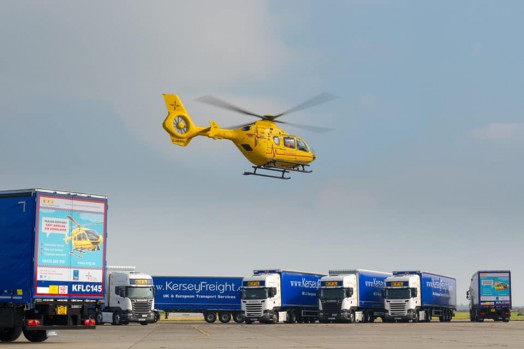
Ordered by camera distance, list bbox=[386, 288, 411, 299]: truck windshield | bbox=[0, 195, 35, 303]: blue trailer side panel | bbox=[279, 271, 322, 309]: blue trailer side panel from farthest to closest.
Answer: bbox=[386, 288, 411, 299]: truck windshield
bbox=[279, 271, 322, 309]: blue trailer side panel
bbox=[0, 195, 35, 303]: blue trailer side panel

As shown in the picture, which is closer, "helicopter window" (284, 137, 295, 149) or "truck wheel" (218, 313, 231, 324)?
"helicopter window" (284, 137, 295, 149)

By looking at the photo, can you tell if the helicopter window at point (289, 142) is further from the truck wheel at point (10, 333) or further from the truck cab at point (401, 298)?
the truck wheel at point (10, 333)

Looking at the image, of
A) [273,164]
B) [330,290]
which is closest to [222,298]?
[330,290]

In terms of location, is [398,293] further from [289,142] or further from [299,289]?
[289,142]

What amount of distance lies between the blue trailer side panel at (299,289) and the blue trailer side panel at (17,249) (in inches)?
1404

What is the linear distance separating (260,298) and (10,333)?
1267 inches

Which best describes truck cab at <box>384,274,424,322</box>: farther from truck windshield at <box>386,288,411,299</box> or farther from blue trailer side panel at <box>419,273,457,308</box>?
blue trailer side panel at <box>419,273,457,308</box>

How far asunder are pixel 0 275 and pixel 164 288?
39826mm

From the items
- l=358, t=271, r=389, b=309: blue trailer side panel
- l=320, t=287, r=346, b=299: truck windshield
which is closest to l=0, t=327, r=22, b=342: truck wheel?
l=320, t=287, r=346, b=299: truck windshield

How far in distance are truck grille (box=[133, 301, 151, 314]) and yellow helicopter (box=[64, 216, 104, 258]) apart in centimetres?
2842

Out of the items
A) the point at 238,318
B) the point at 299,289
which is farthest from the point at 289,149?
the point at 238,318

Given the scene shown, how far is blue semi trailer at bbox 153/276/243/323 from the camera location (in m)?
66.9

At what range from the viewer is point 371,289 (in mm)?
67688

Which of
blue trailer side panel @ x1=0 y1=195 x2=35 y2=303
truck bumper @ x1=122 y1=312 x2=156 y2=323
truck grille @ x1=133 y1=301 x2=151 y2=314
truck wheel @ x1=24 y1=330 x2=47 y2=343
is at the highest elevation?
blue trailer side panel @ x1=0 y1=195 x2=35 y2=303
